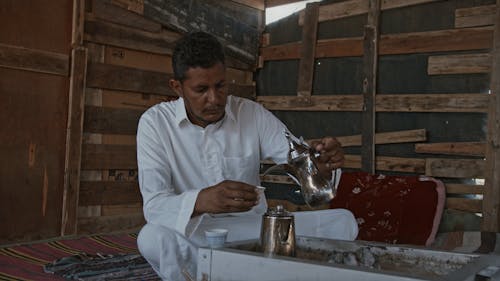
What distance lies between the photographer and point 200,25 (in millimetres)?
5355

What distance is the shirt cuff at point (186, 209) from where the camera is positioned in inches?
80.7

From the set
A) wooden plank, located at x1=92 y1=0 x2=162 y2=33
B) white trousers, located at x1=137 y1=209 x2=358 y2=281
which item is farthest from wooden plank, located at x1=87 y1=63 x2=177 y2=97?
white trousers, located at x1=137 y1=209 x2=358 y2=281

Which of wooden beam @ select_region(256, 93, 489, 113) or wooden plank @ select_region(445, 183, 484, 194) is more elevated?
wooden beam @ select_region(256, 93, 489, 113)

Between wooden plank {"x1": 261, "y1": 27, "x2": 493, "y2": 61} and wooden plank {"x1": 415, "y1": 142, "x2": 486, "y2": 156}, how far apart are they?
2.57 ft

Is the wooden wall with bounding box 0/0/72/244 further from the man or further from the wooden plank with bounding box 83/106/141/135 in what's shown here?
the man

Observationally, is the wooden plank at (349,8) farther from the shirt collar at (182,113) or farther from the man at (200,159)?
the shirt collar at (182,113)

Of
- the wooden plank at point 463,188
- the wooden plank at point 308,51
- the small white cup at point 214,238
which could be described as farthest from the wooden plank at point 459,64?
the small white cup at point 214,238

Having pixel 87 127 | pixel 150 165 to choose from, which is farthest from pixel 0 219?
pixel 150 165

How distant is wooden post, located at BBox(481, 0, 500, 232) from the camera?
430 cm

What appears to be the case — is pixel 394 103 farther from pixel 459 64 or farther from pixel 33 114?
pixel 33 114

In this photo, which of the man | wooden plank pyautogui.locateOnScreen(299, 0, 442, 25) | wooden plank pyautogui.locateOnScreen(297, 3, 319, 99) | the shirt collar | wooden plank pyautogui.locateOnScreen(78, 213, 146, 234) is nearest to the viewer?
the man

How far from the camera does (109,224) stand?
185 inches

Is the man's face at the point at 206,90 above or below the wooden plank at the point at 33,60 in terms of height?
below

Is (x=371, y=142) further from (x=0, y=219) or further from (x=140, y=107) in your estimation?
(x=0, y=219)
